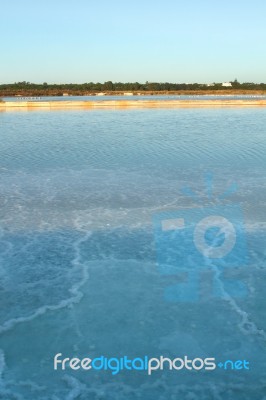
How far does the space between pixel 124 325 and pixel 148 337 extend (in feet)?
1.82

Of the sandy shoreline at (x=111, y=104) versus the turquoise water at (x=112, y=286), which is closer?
the turquoise water at (x=112, y=286)

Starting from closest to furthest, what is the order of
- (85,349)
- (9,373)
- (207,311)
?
(9,373) → (85,349) → (207,311)

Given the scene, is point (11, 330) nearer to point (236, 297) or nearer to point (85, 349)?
point (85, 349)

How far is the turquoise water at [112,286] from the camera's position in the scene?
6.38 metres

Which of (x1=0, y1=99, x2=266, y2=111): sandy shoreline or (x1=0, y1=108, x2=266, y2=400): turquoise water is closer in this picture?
(x1=0, y1=108, x2=266, y2=400): turquoise water

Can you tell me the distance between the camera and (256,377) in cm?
638

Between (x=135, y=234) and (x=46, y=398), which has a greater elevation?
(x=135, y=234)

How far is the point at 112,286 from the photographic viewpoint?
8.95 m

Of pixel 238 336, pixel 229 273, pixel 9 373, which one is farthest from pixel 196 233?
pixel 9 373

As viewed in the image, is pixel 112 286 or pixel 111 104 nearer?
pixel 112 286

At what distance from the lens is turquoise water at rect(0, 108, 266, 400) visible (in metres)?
6.38

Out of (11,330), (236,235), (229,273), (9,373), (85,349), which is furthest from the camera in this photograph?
(236,235)

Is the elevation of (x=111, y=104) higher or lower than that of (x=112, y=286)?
higher

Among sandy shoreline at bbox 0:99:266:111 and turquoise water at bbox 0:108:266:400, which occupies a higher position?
sandy shoreline at bbox 0:99:266:111
